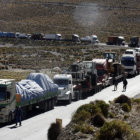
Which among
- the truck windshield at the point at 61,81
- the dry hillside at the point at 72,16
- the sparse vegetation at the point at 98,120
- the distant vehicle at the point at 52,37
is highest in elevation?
the dry hillside at the point at 72,16

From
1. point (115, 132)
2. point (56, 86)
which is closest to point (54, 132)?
point (115, 132)

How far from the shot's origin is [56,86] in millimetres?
38250

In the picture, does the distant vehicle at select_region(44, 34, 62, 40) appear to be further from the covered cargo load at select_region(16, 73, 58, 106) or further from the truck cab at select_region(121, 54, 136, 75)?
the covered cargo load at select_region(16, 73, 58, 106)

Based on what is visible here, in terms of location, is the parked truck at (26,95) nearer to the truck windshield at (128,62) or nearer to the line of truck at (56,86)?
the line of truck at (56,86)

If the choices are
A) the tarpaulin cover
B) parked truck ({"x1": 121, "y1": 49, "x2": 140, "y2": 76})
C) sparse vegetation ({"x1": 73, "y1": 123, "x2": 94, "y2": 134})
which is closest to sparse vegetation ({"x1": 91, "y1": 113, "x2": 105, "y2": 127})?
sparse vegetation ({"x1": 73, "y1": 123, "x2": 94, "y2": 134})

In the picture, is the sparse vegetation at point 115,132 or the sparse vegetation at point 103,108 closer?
the sparse vegetation at point 115,132

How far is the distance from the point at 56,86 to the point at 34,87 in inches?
124

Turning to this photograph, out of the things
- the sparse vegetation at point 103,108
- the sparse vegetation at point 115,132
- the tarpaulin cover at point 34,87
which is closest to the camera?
the sparse vegetation at point 115,132

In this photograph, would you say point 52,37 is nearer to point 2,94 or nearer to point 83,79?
point 83,79

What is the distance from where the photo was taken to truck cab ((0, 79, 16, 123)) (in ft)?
99.9

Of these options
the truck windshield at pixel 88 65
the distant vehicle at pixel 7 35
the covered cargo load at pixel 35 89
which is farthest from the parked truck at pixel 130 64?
the distant vehicle at pixel 7 35

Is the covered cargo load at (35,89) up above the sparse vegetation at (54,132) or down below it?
above

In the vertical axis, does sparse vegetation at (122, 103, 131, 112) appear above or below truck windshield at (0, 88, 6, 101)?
below

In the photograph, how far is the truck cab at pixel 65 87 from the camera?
40.6 m
